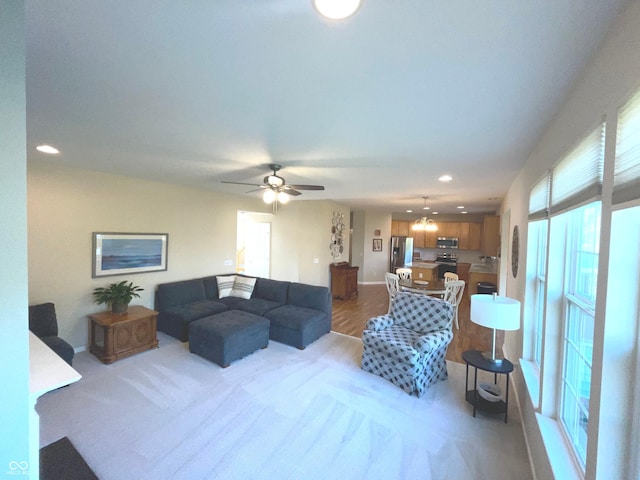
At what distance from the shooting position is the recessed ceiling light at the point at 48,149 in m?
2.59

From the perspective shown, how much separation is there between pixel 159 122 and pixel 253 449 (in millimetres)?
2583

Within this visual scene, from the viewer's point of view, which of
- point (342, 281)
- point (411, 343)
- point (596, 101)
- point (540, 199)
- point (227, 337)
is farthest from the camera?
point (342, 281)

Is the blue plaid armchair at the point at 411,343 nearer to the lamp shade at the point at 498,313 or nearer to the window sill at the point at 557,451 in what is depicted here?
the lamp shade at the point at 498,313

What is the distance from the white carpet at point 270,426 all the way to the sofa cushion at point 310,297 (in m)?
1.22

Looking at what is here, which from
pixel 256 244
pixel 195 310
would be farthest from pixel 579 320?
pixel 256 244

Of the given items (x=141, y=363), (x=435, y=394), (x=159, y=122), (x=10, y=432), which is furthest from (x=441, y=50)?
(x=141, y=363)

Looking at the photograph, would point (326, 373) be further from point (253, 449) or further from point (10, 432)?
point (10, 432)

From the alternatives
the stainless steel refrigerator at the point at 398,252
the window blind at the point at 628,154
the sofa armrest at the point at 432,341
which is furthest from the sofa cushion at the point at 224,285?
the stainless steel refrigerator at the point at 398,252

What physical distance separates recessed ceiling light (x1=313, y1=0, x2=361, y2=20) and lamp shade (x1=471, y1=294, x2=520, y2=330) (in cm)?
236

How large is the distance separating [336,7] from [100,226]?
4261 millimetres

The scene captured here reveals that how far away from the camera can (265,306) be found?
4.47 m

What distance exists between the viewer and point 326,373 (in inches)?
125

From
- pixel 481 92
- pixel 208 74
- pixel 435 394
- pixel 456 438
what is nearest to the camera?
pixel 208 74

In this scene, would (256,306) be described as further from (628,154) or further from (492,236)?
(492,236)
